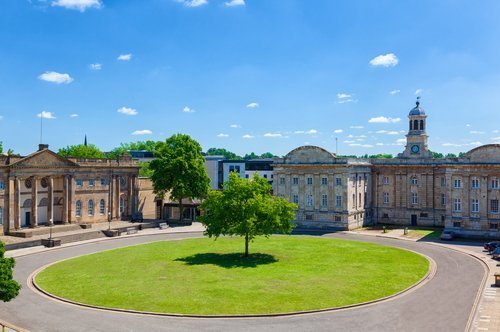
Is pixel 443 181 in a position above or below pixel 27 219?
above

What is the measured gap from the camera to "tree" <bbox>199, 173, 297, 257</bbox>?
168 ft

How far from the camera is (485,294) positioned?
38.4 metres

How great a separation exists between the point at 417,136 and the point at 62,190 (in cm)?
6479

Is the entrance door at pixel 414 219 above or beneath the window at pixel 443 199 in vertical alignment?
beneath

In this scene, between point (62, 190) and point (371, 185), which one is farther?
point (371, 185)

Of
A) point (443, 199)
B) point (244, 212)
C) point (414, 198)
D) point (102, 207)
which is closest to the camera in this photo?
point (244, 212)

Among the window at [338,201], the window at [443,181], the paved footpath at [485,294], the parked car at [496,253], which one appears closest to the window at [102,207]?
the window at [338,201]

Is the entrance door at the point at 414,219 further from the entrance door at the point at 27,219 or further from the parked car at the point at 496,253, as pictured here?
the entrance door at the point at 27,219

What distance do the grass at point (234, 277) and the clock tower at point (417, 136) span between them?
31138mm

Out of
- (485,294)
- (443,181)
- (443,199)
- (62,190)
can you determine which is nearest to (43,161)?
(62,190)

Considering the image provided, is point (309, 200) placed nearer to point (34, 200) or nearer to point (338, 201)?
point (338, 201)

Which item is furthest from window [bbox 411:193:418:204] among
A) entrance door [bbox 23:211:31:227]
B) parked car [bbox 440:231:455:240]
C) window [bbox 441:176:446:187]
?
entrance door [bbox 23:211:31:227]

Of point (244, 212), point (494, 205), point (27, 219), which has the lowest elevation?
point (27, 219)

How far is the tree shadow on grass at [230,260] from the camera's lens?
4891 centimetres
